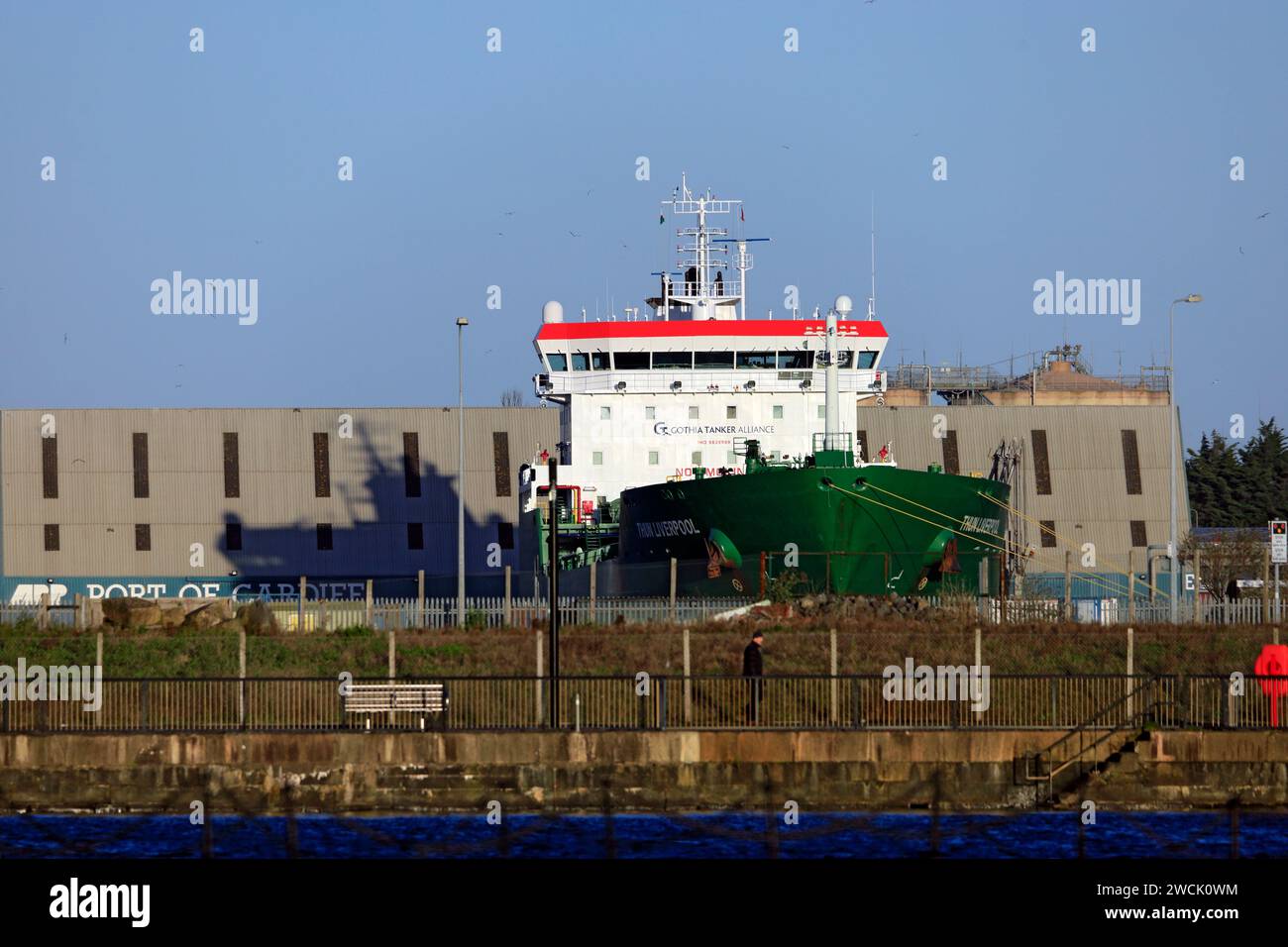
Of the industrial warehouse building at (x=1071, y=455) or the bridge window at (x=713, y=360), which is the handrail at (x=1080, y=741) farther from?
the industrial warehouse building at (x=1071, y=455)

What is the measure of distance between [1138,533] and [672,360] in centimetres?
2649

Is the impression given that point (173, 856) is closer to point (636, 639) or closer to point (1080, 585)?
point (636, 639)

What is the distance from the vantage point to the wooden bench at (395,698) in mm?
26031

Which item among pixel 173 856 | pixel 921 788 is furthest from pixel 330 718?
pixel 921 788

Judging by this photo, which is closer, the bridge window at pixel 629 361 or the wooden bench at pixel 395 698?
the wooden bench at pixel 395 698

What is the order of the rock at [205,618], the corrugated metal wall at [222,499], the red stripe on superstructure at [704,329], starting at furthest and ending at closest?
the corrugated metal wall at [222,499]
the red stripe on superstructure at [704,329]
the rock at [205,618]

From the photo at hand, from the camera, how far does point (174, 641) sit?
3338cm

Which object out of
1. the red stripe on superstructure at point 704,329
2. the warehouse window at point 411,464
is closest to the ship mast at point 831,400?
the red stripe on superstructure at point 704,329

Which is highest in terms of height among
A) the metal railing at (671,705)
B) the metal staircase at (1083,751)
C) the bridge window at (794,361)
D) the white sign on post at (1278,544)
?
the bridge window at (794,361)

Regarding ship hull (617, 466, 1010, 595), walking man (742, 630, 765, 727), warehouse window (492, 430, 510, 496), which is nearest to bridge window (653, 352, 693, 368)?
ship hull (617, 466, 1010, 595)

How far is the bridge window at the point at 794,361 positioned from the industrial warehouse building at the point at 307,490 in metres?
19.0

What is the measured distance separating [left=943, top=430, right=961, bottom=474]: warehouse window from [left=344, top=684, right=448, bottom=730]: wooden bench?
46471mm

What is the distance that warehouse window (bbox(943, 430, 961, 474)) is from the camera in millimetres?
70750
